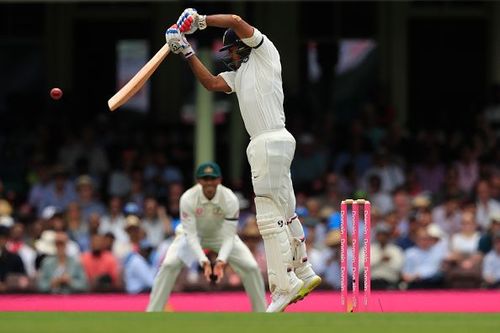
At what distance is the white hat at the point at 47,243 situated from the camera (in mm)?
15570

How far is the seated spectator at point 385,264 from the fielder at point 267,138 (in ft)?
14.8

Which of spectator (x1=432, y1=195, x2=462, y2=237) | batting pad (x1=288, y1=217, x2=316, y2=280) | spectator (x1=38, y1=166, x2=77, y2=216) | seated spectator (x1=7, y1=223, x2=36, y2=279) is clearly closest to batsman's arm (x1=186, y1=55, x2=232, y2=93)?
batting pad (x1=288, y1=217, x2=316, y2=280)

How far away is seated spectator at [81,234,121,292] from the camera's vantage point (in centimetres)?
1539

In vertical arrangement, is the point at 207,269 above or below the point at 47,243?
above

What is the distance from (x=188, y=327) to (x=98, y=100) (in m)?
11.8

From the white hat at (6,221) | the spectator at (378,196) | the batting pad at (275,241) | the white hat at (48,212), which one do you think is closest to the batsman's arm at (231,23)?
the batting pad at (275,241)

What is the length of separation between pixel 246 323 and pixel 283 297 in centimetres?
175

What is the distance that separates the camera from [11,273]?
15469 millimetres

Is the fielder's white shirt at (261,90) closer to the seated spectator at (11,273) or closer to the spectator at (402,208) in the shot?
the seated spectator at (11,273)

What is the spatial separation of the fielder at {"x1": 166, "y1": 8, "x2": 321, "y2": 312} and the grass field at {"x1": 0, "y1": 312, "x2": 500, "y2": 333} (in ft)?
2.88

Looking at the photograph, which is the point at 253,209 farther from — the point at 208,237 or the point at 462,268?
the point at 208,237

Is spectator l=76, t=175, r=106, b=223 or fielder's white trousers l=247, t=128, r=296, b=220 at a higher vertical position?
fielder's white trousers l=247, t=128, r=296, b=220

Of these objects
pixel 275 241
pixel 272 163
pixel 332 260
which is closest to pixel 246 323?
pixel 275 241

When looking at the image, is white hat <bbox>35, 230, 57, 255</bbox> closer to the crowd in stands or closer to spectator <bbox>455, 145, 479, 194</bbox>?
the crowd in stands
